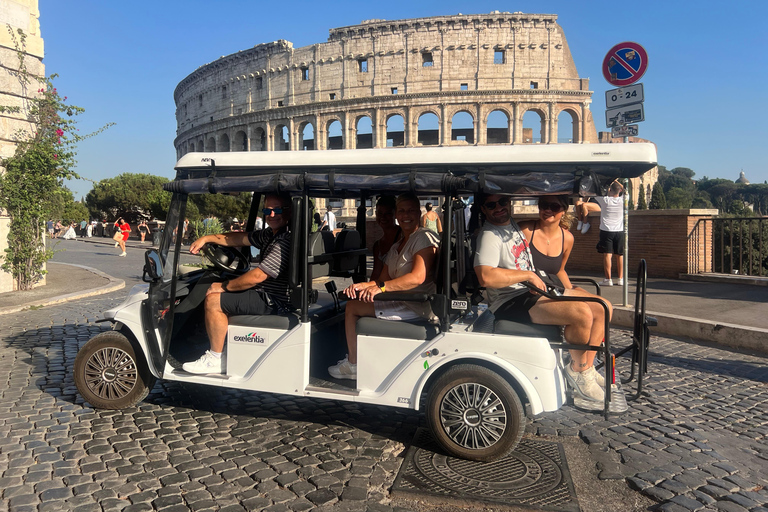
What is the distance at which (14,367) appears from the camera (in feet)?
20.0

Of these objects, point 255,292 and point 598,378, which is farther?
point 255,292

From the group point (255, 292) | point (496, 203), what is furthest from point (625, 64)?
point (255, 292)

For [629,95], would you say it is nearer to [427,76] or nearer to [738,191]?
[427,76]

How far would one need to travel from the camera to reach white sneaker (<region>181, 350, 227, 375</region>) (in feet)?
14.4

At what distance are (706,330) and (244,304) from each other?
19.6 ft

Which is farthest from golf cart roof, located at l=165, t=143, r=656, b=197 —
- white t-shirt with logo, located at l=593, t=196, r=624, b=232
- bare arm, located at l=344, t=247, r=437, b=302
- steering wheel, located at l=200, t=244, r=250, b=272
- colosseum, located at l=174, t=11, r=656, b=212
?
colosseum, located at l=174, t=11, r=656, b=212

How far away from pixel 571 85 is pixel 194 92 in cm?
5337

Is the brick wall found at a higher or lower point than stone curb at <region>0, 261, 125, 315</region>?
higher

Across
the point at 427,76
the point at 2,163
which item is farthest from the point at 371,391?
the point at 427,76

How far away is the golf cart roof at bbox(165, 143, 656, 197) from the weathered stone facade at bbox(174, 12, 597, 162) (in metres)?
62.1

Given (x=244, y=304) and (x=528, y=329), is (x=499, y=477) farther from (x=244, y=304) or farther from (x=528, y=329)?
(x=244, y=304)

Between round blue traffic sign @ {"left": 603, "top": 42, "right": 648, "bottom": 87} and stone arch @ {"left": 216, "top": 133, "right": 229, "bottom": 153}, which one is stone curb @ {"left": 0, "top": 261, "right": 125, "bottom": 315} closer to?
round blue traffic sign @ {"left": 603, "top": 42, "right": 648, "bottom": 87}

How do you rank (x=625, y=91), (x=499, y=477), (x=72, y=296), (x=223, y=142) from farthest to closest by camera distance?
(x=223, y=142), (x=72, y=296), (x=625, y=91), (x=499, y=477)

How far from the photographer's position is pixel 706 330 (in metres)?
7.45
